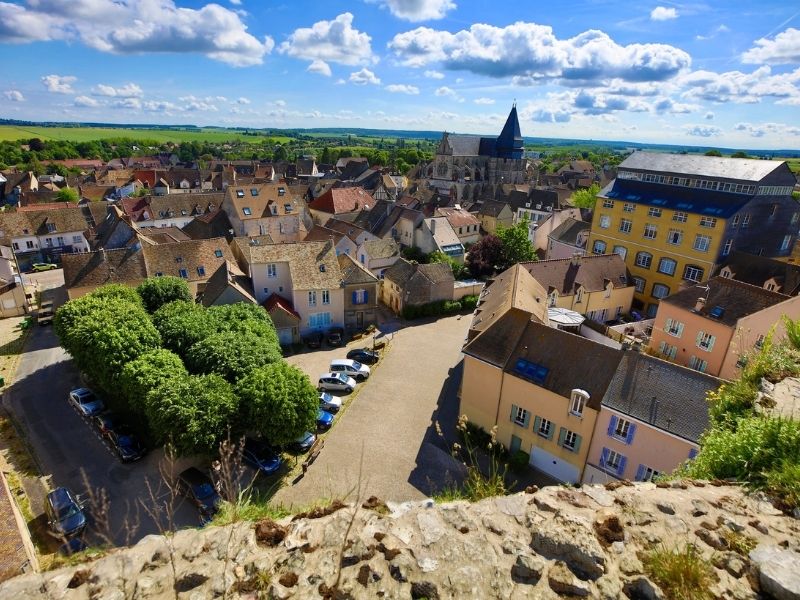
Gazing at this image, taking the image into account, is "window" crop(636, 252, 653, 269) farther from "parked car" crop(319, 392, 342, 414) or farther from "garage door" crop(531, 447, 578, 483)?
"parked car" crop(319, 392, 342, 414)

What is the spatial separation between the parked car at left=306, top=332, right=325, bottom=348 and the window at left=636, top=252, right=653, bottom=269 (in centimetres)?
3318

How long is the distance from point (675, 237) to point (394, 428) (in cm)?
3410

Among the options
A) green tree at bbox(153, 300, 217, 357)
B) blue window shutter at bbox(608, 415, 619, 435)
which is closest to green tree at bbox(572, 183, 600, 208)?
blue window shutter at bbox(608, 415, 619, 435)

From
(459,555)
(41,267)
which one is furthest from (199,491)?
(41,267)

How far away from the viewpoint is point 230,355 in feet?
81.8

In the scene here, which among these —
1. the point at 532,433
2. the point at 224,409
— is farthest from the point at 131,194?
the point at 532,433

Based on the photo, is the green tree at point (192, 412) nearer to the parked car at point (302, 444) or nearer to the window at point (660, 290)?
the parked car at point (302, 444)

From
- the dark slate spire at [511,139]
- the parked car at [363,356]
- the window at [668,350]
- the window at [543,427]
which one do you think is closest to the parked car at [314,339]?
the parked car at [363,356]

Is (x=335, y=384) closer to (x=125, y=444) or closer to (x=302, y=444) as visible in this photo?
(x=302, y=444)

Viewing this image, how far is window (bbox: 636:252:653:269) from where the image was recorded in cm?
4562

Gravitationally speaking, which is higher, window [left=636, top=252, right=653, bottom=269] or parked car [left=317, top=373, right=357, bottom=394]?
window [left=636, top=252, right=653, bottom=269]

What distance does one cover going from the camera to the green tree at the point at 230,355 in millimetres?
24275

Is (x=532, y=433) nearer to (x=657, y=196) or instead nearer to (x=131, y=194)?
(x=657, y=196)

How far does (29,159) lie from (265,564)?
601ft
